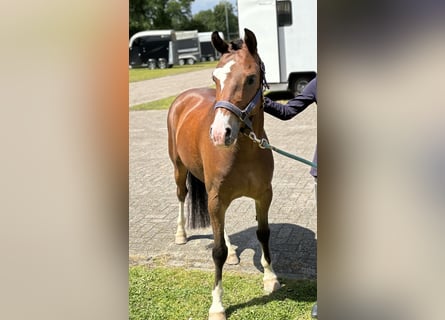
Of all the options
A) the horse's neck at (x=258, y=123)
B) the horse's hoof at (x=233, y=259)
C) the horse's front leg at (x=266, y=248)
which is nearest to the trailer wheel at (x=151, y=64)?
the horse's hoof at (x=233, y=259)

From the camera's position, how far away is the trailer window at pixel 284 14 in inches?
428

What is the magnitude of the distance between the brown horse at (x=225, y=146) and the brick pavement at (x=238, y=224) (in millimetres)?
274

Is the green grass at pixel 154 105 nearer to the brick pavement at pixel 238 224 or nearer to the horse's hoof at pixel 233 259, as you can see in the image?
the brick pavement at pixel 238 224

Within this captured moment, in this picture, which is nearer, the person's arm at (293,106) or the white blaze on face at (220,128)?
the white blaze on face at (220,128)

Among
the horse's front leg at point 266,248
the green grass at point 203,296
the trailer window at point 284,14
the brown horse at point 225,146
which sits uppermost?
the trailer window at point 284,14

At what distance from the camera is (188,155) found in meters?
3.29

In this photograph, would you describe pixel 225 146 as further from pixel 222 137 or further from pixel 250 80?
pixel 250 80

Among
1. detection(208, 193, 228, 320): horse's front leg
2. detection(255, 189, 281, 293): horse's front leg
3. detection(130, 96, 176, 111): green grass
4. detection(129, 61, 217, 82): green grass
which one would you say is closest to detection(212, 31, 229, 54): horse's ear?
detection(208, 193, 228, 320): horse's front leg

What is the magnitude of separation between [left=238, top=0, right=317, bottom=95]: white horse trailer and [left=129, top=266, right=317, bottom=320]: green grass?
27.2 ft

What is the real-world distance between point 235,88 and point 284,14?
936 centimetres

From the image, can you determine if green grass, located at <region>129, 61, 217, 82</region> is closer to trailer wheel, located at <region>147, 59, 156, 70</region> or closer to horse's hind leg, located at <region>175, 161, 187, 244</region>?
trailer wheel, located at <region>147, 59, 156, 70</region>

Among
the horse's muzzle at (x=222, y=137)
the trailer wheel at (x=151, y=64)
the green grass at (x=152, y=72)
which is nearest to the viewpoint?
the horse's muzzle at (x=222, y=137)
